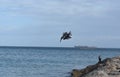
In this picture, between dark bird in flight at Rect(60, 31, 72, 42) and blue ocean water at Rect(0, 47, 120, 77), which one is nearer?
dark bird in flight at Rect(60, 31, 72, 42)

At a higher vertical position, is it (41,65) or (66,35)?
(66,35)

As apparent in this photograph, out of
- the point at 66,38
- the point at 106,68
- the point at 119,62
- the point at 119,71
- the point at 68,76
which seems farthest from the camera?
the point at 68,76

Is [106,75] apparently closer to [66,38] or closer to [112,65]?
[66,38]

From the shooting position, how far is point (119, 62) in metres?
29.2

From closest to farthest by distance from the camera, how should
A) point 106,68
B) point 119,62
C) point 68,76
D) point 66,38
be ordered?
1. point 66,38
2. point 106,68
3. point 119,62
4. point 68,76

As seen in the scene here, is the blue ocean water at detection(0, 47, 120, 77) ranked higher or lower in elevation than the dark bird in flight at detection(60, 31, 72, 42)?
lower

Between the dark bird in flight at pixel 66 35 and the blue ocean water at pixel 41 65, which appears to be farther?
the blue ocean water at pixel 41 65

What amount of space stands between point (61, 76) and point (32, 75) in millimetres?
3789

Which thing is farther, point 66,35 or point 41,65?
point 41,65

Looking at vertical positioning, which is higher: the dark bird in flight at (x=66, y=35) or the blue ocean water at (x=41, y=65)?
the dark bird in flight at (x=66, y=35)

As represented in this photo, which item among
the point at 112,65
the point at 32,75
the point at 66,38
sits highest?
the point at 66,38

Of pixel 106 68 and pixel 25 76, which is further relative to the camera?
pixel 25 76

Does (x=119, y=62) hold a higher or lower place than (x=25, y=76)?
higher

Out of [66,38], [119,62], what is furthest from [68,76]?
[66,38]
